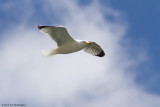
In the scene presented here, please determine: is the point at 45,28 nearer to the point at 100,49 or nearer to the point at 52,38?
the point at 52,38

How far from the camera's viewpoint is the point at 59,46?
20.8m

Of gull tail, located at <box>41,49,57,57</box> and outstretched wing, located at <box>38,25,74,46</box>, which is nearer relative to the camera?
outstretched wing, located at <box>38,25,74,46</box>

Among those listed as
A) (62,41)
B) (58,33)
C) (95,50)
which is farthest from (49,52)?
(95,50)

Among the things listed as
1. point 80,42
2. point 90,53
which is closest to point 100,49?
point 90,53

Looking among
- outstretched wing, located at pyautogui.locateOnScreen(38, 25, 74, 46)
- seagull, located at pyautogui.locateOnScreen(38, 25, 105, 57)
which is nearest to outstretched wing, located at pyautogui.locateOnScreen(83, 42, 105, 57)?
seagull, located at pyautogui.locateOnScreen(38, 25, 105, 57)

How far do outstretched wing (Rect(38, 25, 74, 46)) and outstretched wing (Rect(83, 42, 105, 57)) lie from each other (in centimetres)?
232

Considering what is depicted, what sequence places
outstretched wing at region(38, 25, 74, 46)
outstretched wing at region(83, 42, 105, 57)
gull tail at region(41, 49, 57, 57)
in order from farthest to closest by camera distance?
1. outstretched wing at region(83, 42, 105, 57)
2. gull tail at region(41, 49, 57, 57)
3. outstretched wing at region(38, 25, 74, 46)

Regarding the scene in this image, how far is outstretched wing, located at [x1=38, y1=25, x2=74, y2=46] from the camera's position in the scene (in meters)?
20.0

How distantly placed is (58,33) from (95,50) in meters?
3.26

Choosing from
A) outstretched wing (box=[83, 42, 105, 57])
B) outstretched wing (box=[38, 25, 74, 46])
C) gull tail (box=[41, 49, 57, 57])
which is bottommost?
gull tail (box=[41, 49, 57, 57])

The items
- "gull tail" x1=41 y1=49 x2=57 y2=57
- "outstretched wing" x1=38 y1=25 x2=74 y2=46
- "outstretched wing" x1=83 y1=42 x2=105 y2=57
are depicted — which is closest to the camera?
"outstretched wing" x1=38 y1=25 x2=74 y2=46

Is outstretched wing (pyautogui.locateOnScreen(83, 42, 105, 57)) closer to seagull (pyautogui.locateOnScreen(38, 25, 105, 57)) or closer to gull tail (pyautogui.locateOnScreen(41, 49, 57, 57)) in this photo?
seagull (pyautogui.locateOnScreen(38, 25, 105, 57))

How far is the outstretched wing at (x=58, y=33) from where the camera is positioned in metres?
20.0

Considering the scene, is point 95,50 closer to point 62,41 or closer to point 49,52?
point 62,41
